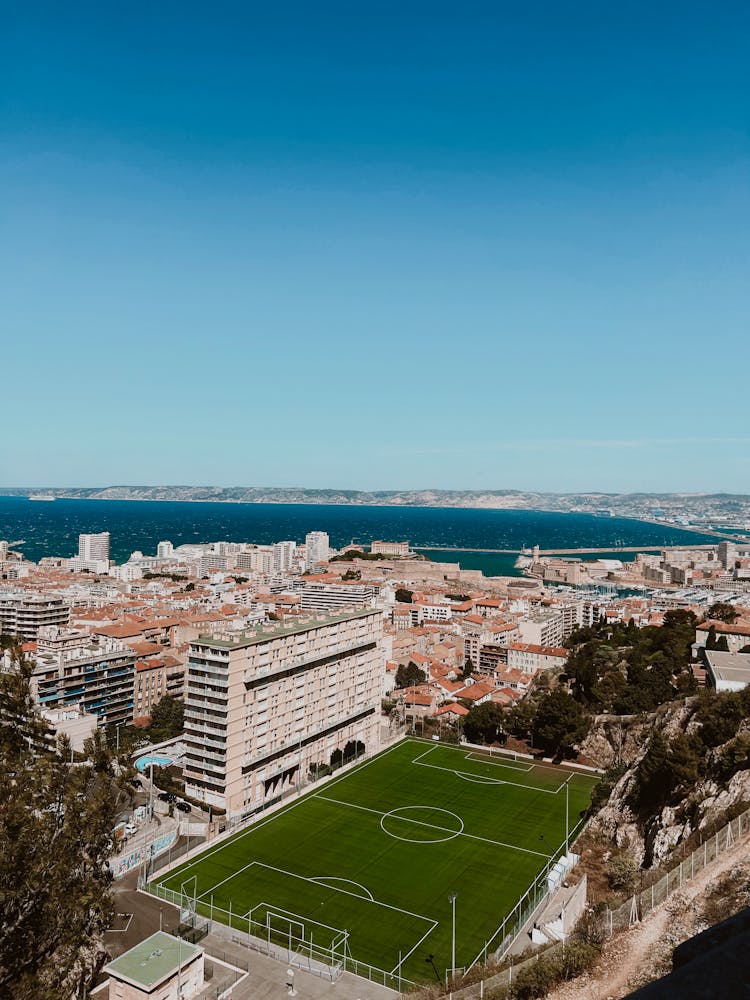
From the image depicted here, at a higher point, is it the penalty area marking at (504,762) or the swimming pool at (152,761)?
the swimming pool at (152,761)

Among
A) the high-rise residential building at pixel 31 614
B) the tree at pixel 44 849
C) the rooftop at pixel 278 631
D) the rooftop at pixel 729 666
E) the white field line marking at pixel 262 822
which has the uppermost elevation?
the tree at pixel 44 849

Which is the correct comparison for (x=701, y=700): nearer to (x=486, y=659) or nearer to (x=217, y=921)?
(x=217, y=921)

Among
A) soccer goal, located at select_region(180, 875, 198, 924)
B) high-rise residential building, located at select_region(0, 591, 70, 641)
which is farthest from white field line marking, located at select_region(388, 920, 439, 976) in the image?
high-rise residential building, located at select_region(0, 591, 70, 641)

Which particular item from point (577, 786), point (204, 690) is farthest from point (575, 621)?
point (204, 690)

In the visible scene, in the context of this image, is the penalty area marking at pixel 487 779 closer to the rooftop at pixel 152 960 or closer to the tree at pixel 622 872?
the tree at pixel 622 872

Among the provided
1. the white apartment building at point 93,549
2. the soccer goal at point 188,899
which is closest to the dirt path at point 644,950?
the soccer goal at point 188,899

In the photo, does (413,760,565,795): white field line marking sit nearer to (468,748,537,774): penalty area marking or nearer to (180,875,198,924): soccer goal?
(468,748,537,774): penalty area marking

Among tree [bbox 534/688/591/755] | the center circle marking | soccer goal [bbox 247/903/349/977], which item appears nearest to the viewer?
soccer goal [bbox 247/903/349/977]
